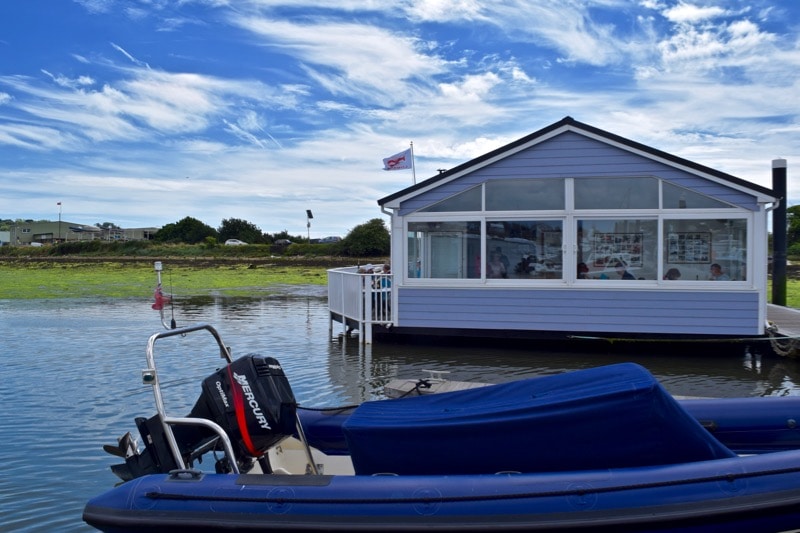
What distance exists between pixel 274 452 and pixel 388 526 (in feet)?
6.83

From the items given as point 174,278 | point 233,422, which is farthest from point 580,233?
point 174,278

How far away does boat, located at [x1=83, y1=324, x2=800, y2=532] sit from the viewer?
10.6ft

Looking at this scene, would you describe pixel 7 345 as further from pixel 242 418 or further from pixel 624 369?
pixel 624 369

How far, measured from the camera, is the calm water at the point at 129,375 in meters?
6.11

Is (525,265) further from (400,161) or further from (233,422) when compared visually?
(233,422)

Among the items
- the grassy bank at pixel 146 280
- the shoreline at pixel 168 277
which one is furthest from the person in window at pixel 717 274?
the grassy bank at pixel 146 280

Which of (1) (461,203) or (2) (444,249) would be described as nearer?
(1) (461,203)

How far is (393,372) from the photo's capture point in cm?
1082

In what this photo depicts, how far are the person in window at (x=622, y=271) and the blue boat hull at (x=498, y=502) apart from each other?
8953 mm

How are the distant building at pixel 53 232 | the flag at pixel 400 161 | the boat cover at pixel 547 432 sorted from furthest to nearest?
1. the distant building at pixel 53 232
2. the flag at pixel 400 161
3. the boat cover at pixel 547 432

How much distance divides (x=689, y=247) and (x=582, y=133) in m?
2.55

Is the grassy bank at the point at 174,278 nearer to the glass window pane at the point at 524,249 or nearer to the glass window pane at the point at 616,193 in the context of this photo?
the glass window pane at the point at 616,193

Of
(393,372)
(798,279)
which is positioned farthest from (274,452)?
(798,279)

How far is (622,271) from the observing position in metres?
12.1
